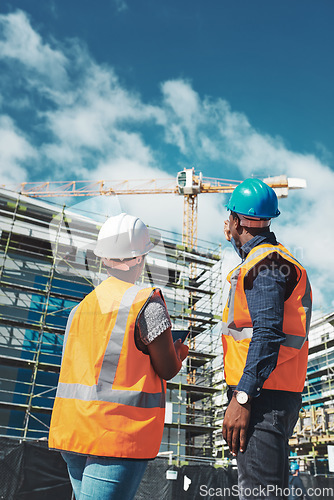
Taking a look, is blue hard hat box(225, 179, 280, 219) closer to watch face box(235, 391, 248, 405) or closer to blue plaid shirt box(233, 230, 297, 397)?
blue plaid shirt box(233, 230, 297, 397)

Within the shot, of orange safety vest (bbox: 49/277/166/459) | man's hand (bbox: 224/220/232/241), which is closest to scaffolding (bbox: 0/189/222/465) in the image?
man's hand (bbox: 224/220/232/241)

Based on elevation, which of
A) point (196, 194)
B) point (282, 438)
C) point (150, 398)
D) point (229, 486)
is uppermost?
point (196, 194)

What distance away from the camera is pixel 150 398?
Result: 1466 mm

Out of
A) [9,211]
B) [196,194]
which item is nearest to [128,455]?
[9,211]

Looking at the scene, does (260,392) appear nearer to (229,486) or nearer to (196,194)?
(229,486)

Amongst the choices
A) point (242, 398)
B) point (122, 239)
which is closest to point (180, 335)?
point (242, 398)

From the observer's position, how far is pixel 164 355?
1481 mm

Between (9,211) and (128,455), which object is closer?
(128,455)

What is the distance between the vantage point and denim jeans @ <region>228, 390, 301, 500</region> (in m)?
1.39

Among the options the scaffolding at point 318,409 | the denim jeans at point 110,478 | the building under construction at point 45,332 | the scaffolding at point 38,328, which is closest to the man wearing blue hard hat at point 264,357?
the denim jeans at point 110,478

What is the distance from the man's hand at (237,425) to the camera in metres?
1.45

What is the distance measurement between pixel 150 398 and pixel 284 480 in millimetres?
526

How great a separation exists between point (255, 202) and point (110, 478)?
123 centimetres

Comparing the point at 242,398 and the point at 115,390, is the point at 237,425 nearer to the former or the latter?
the point at 242,398
